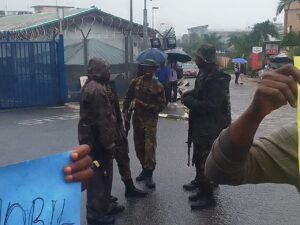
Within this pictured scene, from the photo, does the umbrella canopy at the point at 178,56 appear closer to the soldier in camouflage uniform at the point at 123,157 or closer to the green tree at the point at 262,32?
the soldier in camouflage uniform at the point at 123,157

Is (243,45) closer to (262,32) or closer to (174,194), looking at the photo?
(262,32)

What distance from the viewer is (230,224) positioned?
4.64 m

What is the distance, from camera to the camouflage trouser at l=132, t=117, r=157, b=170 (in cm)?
575

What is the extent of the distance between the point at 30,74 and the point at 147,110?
8166 millimetres

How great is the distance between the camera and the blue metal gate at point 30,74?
12820 millimetres

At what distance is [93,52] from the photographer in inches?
575

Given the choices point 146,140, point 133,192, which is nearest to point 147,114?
point 146,140

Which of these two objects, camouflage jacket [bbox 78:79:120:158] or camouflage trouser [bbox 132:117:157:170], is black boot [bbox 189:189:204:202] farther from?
camouflage jacket [bbox 78:79:120:158]

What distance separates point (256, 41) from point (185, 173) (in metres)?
32.7

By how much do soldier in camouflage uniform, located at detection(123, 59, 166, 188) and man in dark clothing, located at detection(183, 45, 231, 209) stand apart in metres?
0.68

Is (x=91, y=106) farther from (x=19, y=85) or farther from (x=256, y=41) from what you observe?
(x=256, y=41)

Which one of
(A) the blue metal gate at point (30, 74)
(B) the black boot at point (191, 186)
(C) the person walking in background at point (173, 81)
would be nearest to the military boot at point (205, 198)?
(B) the black boot at point (191, 186)

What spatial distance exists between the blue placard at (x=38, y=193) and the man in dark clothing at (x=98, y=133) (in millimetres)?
2609

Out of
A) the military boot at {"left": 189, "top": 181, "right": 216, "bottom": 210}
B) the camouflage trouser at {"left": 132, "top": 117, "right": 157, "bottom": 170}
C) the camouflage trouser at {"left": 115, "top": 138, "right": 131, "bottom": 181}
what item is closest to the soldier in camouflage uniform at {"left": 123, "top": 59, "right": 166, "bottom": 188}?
the camouflage trouser at {"left": 132, "top": 117, "right": 157, "bottom": 170}
